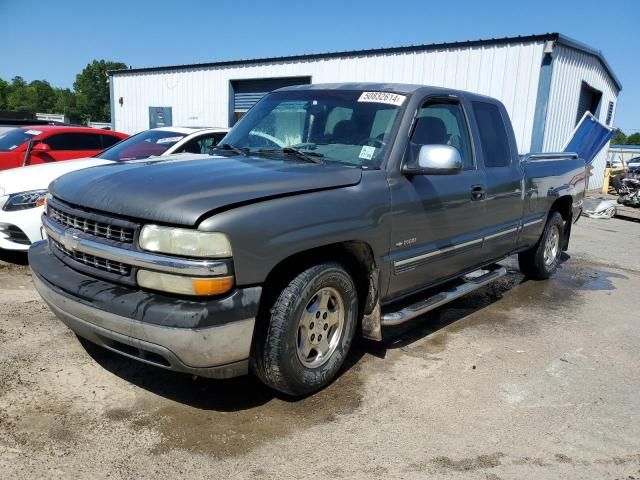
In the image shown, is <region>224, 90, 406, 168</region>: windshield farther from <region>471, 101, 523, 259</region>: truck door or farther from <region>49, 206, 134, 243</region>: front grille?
<region>49, 206, 134, 243</region>: front grille

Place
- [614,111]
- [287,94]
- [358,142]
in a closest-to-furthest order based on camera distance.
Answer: [358,142], [287,94], [614,111]

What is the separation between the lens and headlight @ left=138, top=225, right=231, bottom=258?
259cm

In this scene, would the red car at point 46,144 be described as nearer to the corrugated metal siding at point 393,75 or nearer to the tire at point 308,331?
the tire at point 308,331

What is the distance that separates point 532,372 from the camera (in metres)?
3.91

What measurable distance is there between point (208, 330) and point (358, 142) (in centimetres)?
179

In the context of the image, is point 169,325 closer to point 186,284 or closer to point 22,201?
point 186,284

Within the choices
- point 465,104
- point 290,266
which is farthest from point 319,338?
point 465,104

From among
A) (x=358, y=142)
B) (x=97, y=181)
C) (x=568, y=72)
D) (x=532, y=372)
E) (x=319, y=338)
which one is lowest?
(x=532, y=372)

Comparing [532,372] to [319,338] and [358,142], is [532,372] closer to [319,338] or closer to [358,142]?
[319,338]

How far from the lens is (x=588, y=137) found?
9.32m

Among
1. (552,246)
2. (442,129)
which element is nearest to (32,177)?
(442,129)

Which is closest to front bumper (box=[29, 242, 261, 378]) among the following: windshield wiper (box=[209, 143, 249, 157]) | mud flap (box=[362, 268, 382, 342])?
mud flap (box=[362, 268, 382, 342])

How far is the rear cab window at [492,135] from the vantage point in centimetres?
469

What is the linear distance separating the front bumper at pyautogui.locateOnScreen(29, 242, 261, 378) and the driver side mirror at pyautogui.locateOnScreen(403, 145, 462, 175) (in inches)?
58.1
